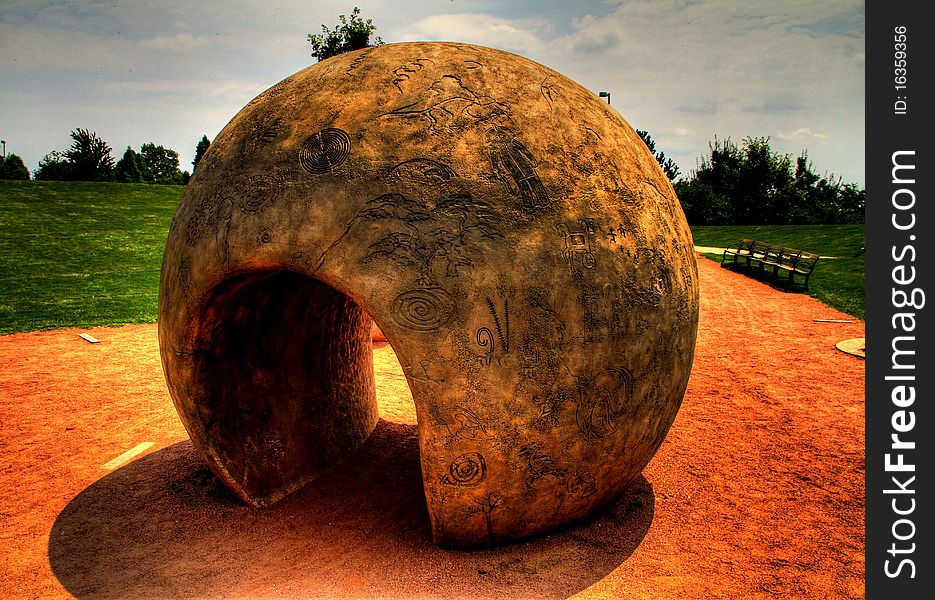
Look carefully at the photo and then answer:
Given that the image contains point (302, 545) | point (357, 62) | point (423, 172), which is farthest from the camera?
point (302, 545)

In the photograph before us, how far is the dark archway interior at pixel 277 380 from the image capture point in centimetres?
441

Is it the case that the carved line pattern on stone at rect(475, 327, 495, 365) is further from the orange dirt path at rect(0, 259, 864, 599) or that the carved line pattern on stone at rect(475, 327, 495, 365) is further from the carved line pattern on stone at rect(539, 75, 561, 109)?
the carved line pattern on stone at rect(539, 75, 561, 109)

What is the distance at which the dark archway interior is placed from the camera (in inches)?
174

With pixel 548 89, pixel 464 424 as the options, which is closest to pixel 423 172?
pixel 548 89

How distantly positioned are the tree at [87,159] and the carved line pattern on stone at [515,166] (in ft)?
172

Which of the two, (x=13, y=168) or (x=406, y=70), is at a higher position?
(x=13, y=168)

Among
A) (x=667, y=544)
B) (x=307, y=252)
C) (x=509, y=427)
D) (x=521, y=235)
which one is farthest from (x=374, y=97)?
(x=667, y=544)

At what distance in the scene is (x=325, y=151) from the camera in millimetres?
3664

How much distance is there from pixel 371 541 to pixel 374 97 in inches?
115

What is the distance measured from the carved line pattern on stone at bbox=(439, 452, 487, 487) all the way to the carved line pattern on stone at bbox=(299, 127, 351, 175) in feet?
6.04

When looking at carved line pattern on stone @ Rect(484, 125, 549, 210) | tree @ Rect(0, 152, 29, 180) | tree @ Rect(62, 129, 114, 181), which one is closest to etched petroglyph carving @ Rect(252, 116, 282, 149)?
carved line pattern on stone @ Rect(484, 125, 549, 210)

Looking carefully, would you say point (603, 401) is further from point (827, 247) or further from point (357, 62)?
point (827, 247)

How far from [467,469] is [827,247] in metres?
24.2

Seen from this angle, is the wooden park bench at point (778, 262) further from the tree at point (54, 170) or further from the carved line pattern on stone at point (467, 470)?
the tree at point (54, 170)
